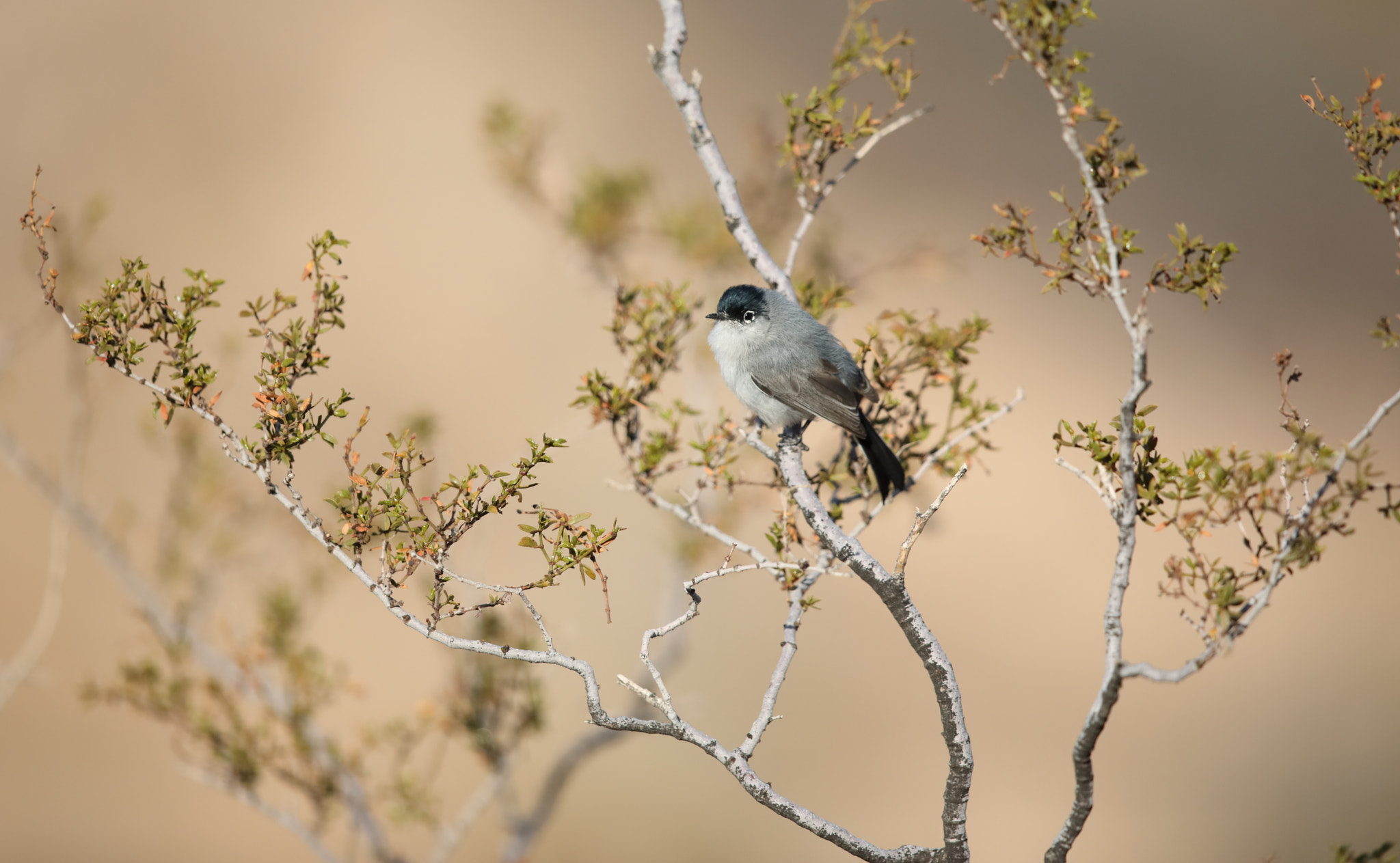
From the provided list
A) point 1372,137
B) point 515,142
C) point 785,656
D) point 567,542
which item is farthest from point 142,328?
point 515,142

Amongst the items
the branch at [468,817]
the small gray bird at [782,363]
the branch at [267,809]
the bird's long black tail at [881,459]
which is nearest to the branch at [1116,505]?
the bird's long black tail at [881,459]

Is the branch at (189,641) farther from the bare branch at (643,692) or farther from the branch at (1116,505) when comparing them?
the branch at (1116,505)

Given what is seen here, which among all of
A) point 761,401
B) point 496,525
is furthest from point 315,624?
point 761,401

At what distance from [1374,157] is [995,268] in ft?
26.3

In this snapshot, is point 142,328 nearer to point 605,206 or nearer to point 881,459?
point 881,459

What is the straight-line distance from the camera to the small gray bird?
9.29ft

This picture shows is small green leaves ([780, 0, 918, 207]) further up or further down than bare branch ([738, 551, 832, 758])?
further up

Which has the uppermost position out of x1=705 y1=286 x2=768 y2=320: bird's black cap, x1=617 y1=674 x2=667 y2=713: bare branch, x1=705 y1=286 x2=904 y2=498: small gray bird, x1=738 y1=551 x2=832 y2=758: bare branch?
x1=705 y1=286 x2=768 y2=320: bird's black cap

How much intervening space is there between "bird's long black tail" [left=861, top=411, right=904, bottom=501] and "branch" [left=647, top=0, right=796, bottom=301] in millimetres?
517

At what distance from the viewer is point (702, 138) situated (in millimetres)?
2365

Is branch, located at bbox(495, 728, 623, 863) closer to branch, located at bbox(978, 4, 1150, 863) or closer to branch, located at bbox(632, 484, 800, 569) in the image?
branch, located at bbox(632, 484, 800, 569)

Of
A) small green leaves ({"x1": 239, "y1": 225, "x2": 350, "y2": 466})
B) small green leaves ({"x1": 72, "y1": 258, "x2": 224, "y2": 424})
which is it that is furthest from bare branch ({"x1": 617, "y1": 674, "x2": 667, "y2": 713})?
small green leaves ({"x1": 72, "y1": 258, "x2": 224, "y2": 424})

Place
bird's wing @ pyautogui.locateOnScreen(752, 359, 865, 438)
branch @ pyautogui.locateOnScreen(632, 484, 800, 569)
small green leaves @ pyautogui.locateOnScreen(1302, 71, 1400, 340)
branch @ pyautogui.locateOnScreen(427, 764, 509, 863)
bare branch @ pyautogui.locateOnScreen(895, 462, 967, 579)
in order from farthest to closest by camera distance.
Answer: branch @ pyautogui.locateOnScreen(427, 764, 509, 863) → bird's wing @ pyautogui.locateOnScreen(752, 359, 865, 438) → branch @ pyautogui.locateOnScreen(632, 484, 800, 569) → bare branch @ pyautogui.locateOnScreen(895, 462, 967, 579) → small green leaves @ pyautogui.locateOnScreen(1302, 71, 1400, 340)

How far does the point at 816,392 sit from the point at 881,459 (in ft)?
0.95
